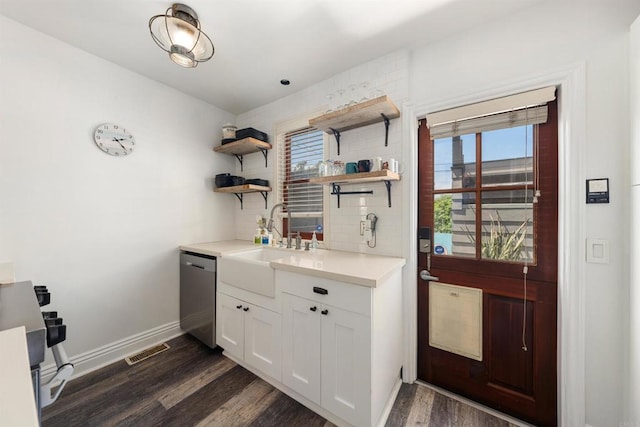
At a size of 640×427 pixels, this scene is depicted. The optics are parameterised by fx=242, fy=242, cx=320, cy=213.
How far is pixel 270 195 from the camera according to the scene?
279 centimetres

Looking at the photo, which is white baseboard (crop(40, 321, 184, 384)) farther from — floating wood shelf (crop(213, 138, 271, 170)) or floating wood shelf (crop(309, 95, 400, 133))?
floating wood shelf (crop(309, 95, 400, 133))

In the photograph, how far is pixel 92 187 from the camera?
198 centimetres

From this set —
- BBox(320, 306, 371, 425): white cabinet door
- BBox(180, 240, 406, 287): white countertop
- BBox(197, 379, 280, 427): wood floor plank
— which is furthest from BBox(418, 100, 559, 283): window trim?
BBox(197, 379, 280, 427): wood floor plank

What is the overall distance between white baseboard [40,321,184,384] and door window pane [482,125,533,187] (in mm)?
3087

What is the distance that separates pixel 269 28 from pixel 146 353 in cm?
287

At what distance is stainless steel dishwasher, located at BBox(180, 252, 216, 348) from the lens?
7.14 ft

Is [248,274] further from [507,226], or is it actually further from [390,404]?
[507,226]

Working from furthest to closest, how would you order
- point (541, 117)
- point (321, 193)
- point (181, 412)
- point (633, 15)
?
point (321, 193) < point (181, 412) < point (541, 117) < point (633, 15)

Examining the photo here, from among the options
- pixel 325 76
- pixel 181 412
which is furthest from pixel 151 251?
pixel 325 76

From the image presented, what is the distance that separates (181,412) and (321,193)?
1944 millimetres

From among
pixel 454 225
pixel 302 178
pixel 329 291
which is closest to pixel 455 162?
pixel 454 225

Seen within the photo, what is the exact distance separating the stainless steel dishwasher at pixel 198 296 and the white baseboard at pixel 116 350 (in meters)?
0.15

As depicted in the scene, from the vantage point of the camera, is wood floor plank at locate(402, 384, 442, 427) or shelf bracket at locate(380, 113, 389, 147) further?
shelf bracket at locate(380, 113, 389, 147)

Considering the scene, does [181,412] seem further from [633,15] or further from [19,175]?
[633,15]
